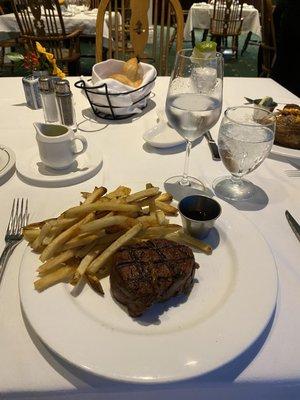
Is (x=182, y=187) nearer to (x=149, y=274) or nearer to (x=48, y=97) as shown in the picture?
(x=149, y=274)

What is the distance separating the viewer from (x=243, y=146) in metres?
1.01

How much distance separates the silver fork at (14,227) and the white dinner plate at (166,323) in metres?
0.07

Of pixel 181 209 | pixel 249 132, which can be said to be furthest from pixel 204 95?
pixel 181 209

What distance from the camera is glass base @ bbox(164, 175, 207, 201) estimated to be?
107 cm

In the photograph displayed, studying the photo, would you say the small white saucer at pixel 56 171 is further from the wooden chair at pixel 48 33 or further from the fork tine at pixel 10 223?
the wooden chair at pixel 48 33

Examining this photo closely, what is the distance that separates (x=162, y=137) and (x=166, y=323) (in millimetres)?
885

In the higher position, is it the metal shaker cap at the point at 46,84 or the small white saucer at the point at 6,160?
the metal shaker cap at the point at 46,84

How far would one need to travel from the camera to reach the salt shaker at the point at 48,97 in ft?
4.81

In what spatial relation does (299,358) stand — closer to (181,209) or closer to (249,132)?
(181,209)

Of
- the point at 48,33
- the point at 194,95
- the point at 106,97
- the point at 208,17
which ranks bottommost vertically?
the point at 208,17

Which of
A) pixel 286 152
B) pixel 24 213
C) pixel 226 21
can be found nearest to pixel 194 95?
pixel 286 152


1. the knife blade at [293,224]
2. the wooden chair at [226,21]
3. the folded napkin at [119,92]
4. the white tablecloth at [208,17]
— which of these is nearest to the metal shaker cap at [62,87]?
the folded napkin at [119,92]

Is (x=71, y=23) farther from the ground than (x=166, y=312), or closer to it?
closer to it

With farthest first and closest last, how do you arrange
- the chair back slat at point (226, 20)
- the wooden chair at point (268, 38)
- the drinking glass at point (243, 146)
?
the chair back slat at point (226, 20), the wooden chair at point (268, 38), the drinking glass at point (243, 146)
